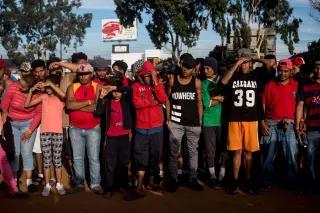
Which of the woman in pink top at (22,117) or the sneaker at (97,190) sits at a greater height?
the woman in pink top at (22,117)

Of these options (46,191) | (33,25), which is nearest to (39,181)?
(46,191)

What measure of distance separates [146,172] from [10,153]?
7.37 feet

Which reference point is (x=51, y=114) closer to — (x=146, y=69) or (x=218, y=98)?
(x=146, y=69)

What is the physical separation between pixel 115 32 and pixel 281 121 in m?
56.8

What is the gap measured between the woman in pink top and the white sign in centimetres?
5505

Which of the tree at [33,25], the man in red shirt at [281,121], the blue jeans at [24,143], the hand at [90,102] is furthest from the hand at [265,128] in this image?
the tree at [33,25]

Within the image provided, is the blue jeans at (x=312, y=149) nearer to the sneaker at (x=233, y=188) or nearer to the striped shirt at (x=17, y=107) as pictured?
the sneaker at (x=233, y=188)

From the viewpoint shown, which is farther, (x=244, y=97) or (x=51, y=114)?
(x=51, y=114)

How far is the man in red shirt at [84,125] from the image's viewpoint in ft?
23.4

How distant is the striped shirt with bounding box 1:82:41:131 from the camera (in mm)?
7281

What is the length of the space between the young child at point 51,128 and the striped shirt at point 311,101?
376 centimetres

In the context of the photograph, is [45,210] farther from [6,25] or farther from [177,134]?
[6,25]

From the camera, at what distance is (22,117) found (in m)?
7.35

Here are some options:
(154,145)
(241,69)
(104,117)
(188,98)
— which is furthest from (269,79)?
(104,117)
